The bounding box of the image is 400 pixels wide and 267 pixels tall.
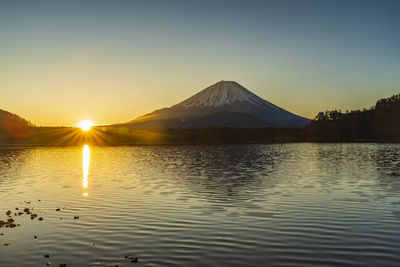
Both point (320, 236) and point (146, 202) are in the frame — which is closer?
point (320, 236)

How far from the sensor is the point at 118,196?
2908 centimetres

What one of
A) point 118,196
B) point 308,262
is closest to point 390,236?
point 308,262

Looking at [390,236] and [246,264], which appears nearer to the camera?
[246,264]

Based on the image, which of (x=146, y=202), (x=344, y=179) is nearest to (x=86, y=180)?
(x=146, y=202)

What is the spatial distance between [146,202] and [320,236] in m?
13.0

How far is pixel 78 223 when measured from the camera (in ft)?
65.9

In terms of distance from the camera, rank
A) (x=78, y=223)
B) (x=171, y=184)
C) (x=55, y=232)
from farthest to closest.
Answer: (x=171, y=184) → (x=78, y=223) → (x=55, y=232)

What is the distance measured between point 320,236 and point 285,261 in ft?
12.5

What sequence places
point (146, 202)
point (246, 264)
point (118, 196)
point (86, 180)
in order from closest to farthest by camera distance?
1. point (246, 264)
2. point (146, 202)
3. point (118, 196)
4. point (86, 180)

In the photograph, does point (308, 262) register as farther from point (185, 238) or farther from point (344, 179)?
point (344, 179)

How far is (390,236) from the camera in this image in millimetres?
16203

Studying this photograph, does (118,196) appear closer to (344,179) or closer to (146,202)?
(146,202)

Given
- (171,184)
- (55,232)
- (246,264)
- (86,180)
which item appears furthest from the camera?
(86,180)

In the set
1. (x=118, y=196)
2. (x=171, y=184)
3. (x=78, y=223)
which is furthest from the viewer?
(x=171, y=184)
